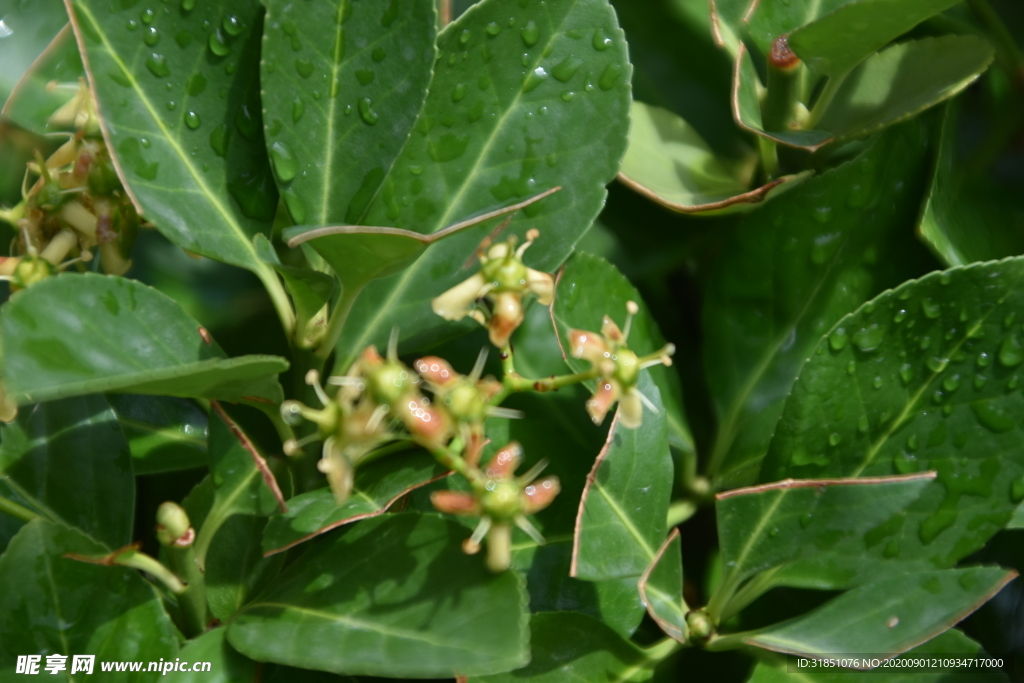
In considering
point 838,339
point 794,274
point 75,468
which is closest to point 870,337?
point 838,339

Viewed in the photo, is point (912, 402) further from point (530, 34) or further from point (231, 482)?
point (231, 482)

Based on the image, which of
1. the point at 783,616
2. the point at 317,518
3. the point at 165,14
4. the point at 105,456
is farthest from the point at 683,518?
the point at 165,14

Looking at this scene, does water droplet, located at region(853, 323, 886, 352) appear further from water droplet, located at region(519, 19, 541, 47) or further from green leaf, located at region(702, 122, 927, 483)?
water droplet, located at region(519, 19, 541, 47)

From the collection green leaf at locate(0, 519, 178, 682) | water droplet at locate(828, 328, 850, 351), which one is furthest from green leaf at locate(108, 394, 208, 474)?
water droplet at locate(828, 328, 850, 351)

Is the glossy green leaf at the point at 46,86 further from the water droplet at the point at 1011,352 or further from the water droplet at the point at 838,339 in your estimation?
the water droplet at the point at 1011,352

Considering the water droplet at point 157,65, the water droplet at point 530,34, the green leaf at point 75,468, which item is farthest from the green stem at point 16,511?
the water droplet at point 530,34

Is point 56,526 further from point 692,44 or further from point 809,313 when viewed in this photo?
point 692,44

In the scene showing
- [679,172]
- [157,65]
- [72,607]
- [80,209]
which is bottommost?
[72,607]
